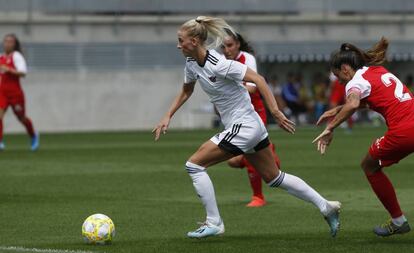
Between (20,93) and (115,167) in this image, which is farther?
(20,93)

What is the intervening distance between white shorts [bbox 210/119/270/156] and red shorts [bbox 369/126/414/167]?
3.53ft

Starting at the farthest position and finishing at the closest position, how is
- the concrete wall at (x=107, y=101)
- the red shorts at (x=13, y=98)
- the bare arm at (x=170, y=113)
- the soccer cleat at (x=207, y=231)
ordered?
the concrete wall at (x=107, y=101)
the red shorts at (x=13, y=98)
the bare arm at (x=170, y=113)
the soccer cleat at (x=207, y=231)

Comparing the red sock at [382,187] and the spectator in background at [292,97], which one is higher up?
the red sock at [382,187]

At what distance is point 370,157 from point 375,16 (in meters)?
39.0

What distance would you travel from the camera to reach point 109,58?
43.0m

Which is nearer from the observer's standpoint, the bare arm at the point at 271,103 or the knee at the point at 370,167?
the bare arm at the point at 271,103

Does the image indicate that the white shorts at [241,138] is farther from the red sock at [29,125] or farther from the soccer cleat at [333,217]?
the red sock at [29,125]

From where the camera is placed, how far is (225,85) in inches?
404

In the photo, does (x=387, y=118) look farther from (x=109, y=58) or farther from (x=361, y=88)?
(x=109, y=58)

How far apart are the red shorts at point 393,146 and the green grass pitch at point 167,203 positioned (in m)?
0.79

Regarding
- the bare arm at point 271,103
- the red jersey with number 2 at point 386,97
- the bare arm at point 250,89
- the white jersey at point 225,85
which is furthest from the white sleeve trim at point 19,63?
the red jersey with number 2 at point 386,97

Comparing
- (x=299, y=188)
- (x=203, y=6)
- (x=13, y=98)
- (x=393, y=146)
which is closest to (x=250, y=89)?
(x=299, y=188)

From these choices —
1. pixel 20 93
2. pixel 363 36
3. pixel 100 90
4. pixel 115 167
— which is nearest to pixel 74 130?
pixel 100 90

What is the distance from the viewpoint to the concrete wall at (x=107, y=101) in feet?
136
